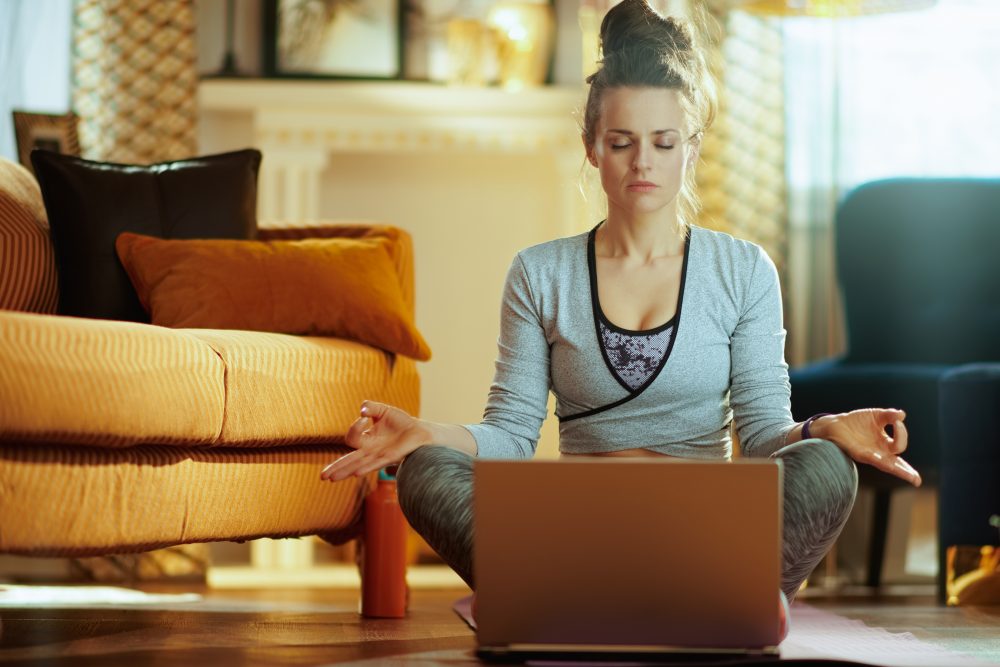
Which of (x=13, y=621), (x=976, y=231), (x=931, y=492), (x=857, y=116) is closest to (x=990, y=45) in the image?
(x=857, y=116)

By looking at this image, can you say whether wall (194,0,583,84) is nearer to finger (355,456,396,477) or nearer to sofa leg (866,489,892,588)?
sofa leg (866,489,892,588)

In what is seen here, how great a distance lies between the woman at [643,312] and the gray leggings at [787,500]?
79 millimetres

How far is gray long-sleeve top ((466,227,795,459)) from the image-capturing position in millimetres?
1747

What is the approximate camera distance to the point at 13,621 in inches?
78.1

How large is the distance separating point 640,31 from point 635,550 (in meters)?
0.81

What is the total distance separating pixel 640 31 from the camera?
182 centimetres

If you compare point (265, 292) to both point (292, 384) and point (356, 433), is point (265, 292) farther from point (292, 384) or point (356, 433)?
point (356, 433)

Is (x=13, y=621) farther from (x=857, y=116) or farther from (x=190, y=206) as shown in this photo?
(x=857, y=116)

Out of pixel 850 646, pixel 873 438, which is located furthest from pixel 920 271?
pixel 873 438

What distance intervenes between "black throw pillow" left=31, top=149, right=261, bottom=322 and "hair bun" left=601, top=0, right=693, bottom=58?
3.04ft

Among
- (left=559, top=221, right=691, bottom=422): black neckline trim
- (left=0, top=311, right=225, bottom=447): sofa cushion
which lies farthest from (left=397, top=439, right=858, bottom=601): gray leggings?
(left=0, top=311, right=225, bottom=447): sofa cushion

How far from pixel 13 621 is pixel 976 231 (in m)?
2.42

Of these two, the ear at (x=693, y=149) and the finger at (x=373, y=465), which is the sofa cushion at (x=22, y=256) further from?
the ear at (x=693, y=149)

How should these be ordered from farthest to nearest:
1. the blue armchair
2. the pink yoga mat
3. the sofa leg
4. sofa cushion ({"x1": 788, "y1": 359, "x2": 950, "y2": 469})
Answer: the blue armchair → the sofa leg → sofa cushion ({"x1": 788, "y1": 359, "x2": 950, "y2": 469}) → the pink yoga mat
